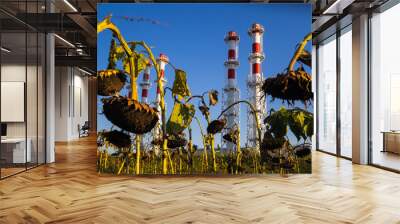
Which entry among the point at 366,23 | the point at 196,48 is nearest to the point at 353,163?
the point at 366,23

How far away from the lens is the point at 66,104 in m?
15.8

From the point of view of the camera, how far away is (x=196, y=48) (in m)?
6.46

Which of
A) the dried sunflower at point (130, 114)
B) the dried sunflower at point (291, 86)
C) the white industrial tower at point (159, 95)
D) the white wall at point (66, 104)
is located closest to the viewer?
the dried sunflower at point (130, 114)

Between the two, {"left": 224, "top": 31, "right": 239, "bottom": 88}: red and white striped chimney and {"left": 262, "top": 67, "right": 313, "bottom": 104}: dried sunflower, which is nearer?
{"left": 262, "top": 67, "right": 313, "bottom": 104}: dried sunflower

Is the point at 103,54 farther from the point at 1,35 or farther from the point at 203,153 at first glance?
the point at 203,153

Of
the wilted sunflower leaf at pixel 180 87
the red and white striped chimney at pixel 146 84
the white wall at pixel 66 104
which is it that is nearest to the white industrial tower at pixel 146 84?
the red and white striped chimney at pixel 146 84

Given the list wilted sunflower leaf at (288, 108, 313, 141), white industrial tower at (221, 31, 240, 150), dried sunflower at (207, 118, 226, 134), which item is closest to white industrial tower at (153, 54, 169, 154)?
dried sunflower at (207, 118, 226, 134)

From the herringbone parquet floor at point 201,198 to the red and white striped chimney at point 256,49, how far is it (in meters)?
1.77

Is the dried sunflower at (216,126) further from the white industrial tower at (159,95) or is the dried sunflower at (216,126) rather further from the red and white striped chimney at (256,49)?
the red and white striped chimney at (256,49)

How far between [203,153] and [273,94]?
147 centimetres

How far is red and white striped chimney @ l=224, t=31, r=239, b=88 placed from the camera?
21.0ft

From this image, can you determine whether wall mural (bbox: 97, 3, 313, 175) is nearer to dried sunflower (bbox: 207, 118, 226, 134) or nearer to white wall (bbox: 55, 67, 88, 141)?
dried sunflower (bbox: 207, 118, 226, 134)

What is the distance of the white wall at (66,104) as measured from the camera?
51.5ft

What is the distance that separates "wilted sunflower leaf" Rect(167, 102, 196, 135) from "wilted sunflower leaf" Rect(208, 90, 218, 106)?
31 centimetres
